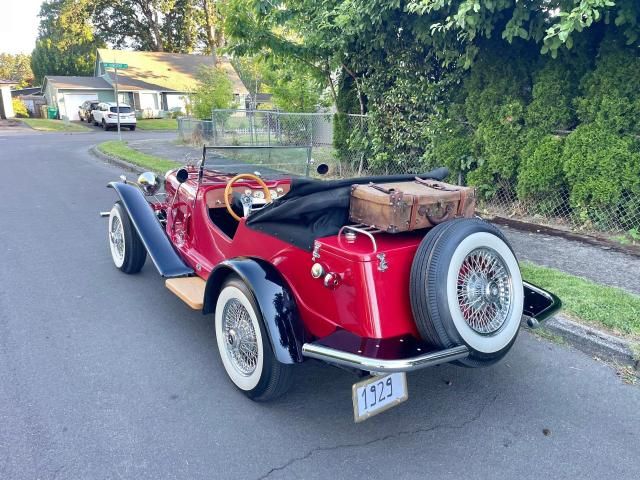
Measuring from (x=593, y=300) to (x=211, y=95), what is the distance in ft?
59.5

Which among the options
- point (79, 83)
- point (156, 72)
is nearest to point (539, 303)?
point (156, 72)

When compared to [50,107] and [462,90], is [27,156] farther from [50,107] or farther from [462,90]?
[50,107]

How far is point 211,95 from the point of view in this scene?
1970cm

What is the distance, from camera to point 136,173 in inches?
502

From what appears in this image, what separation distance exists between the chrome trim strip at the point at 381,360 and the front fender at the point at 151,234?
6.51 ft

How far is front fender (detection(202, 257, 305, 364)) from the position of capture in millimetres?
2680

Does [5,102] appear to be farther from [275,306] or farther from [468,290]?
[468,290]

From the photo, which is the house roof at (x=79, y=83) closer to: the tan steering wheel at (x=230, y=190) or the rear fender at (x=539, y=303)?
the tan steering wheel at (x=230, y=190)

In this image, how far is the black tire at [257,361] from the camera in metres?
2.78

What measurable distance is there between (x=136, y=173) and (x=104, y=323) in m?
9.55

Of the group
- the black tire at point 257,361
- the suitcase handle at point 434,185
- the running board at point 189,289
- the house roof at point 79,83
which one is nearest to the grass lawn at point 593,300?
the suitcase handle at point 434,185

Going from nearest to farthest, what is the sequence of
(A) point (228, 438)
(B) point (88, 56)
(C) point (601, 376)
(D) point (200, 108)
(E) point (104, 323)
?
(A) point (228, 438), (C) point (601, 376), (E) point (104, 323), (D) point (200, 108), (B) point (88, 56)

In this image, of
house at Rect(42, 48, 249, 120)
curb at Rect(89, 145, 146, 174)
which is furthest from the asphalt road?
house at Rect(42, 48, 249, 120)

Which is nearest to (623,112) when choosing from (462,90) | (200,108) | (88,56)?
(462,90)
